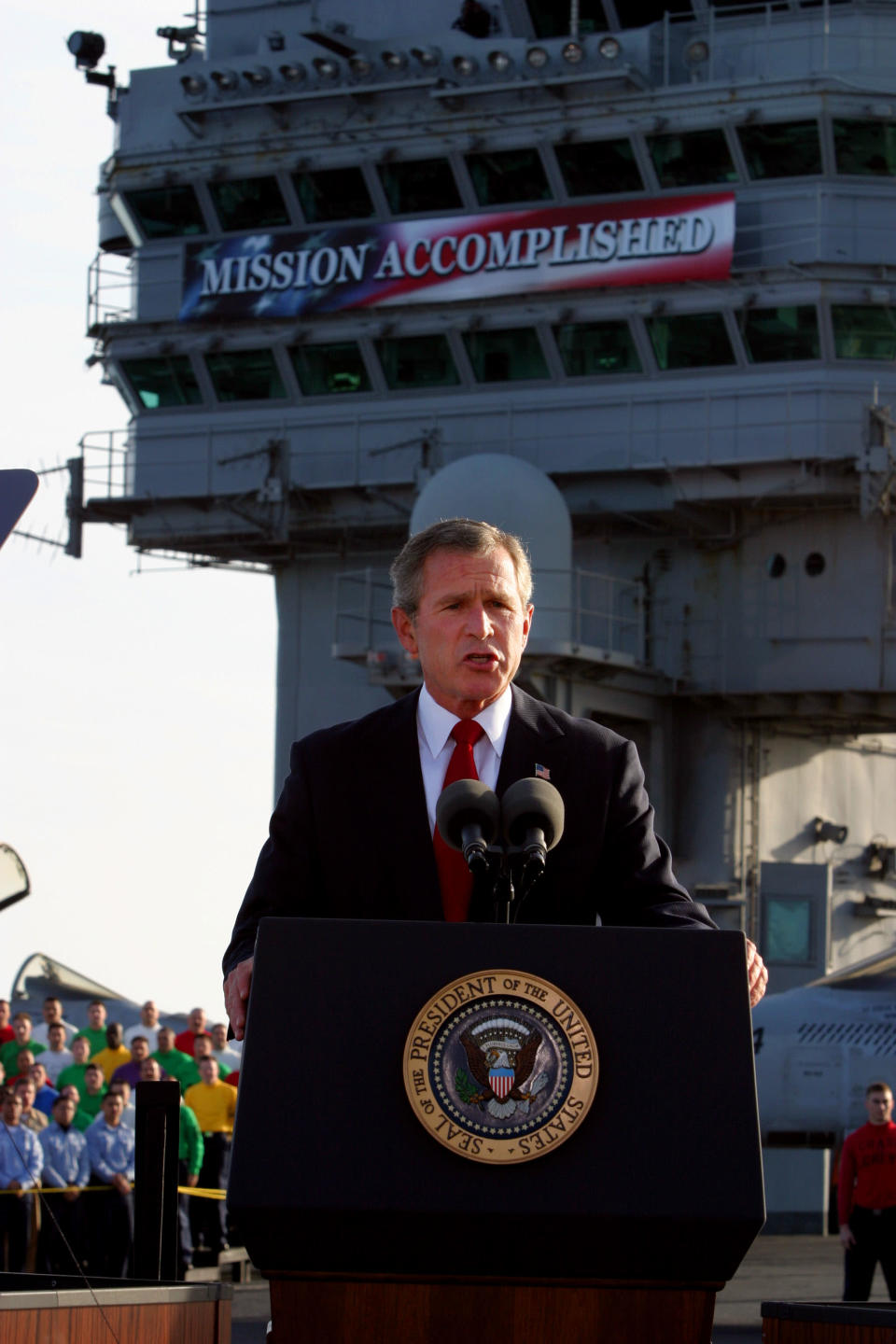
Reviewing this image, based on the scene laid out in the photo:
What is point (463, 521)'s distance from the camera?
4.61m

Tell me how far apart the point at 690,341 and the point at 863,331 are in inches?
93.2

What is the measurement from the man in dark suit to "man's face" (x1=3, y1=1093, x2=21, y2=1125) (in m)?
10.6

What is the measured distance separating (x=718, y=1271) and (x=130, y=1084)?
1422 cm

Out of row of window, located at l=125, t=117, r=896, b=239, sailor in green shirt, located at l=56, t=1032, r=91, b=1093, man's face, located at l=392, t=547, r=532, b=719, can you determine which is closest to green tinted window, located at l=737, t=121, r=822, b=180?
row of window, located at l=125, t=117, r=896, b=239

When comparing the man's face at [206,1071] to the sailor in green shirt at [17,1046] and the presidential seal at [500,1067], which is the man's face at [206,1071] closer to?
the sailor in green shirt at [17,1046]

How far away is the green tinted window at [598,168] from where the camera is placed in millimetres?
29328

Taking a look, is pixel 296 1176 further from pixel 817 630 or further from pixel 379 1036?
pixel 817 630

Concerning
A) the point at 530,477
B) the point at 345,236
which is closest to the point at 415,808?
the point at 530,477

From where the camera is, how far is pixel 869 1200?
15.0 m

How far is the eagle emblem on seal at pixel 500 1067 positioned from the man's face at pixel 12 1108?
38.1 ft

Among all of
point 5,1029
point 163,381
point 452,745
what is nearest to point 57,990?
point 163,381

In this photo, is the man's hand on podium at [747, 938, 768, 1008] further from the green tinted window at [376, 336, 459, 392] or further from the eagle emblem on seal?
the green tinted window at [376, 336, 459, 392]

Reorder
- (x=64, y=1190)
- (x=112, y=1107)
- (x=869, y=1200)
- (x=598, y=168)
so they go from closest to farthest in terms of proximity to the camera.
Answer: (x=869, y=1200), (x=64, y=1190), (x=112, y=1107), (x=598, y=168)

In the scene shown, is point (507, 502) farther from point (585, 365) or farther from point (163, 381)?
point (163, 381)
